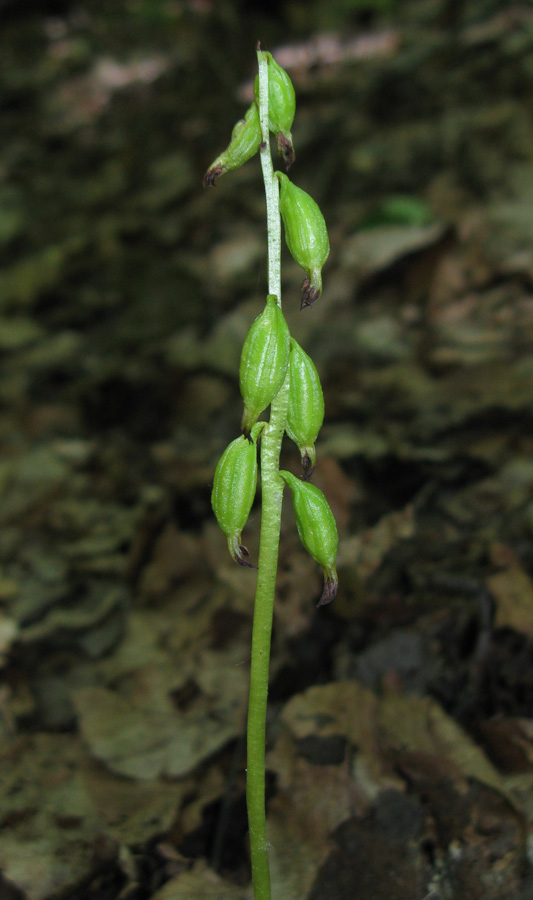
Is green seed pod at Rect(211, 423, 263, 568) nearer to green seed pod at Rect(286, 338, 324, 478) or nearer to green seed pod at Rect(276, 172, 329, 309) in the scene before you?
green seed pod at Rect(286, 338, 324, 478)

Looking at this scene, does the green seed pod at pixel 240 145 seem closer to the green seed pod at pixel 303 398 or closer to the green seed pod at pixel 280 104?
the green seed pod at pixel 280 104

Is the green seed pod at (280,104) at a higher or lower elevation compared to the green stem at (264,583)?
higher

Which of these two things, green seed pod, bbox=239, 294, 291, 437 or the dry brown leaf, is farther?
the dry brown leaf

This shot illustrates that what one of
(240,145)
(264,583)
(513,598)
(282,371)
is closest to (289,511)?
(513,598)

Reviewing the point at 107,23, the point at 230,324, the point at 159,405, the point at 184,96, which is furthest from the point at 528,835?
the point at 107,23

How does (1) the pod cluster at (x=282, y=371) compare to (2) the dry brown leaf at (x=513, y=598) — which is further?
(2) the dry brown leaf at (x=513, y=598)

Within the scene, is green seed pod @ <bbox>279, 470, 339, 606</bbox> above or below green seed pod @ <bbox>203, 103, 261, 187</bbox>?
below

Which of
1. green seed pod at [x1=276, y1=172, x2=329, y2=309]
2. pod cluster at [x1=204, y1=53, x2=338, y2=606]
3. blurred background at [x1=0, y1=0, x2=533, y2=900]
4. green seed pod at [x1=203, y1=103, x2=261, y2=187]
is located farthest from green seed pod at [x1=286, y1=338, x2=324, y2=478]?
blurred background at [x1=0, y1=0, x2=533, y2=900]

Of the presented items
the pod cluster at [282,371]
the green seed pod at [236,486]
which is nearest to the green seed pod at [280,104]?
the pod cluster at [282,371]
